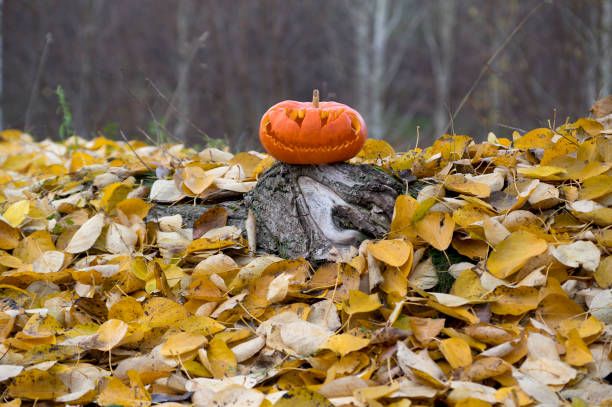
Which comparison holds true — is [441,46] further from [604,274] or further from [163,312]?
[163,312]

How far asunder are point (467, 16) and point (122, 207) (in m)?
11.6

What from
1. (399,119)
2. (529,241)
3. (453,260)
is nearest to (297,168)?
(453,260)

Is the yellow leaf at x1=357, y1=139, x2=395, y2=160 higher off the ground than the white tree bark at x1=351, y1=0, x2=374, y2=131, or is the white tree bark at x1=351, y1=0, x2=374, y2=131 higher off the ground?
the yellow leaf at x1=357, y1=139, x2=395, y2=160

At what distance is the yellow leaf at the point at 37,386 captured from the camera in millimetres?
1544

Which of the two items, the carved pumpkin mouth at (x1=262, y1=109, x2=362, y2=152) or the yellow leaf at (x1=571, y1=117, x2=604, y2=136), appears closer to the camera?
the carved pumpkin mouth at (x1=262, y1=109, x2=362, y2=152)

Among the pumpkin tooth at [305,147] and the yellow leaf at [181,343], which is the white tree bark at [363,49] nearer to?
the pumpkin tooth at [305,147]

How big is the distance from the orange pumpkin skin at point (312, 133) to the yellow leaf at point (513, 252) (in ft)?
1.66

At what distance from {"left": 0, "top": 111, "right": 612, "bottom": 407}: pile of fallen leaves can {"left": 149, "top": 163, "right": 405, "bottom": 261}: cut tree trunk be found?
61 mm

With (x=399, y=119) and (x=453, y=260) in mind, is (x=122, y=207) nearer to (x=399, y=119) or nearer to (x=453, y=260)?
(x=453, y=260)

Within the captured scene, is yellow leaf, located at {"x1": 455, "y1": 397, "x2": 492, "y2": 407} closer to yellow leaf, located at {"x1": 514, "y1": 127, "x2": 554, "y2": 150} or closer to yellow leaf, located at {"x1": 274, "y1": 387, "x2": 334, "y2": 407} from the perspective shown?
yellow leaf, located at {"x1": 274, "y1": 387, "x2": 334, "y2": 407}

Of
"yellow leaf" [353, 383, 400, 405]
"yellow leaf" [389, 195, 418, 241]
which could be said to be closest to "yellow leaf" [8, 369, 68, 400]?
"yellow leaf" [353, 383, 400, 405]

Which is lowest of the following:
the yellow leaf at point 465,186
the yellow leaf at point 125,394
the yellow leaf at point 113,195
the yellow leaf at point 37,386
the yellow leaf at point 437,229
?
the yellow leaf at point 37,386

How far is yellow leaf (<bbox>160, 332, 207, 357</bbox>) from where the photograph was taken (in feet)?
5.27

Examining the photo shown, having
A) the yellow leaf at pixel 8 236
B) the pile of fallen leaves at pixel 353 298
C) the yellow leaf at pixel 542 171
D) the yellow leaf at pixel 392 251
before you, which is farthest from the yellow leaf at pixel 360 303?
the yellow leaf at pixel 8 236
